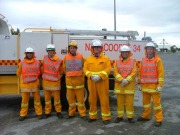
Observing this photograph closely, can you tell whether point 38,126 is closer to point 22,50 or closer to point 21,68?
point 21,68

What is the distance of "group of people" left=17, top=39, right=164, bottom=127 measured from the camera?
253 inches

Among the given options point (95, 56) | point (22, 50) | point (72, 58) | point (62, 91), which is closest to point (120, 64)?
point (95, 56)

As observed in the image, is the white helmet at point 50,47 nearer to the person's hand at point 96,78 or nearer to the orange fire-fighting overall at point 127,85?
the person's hand at point 96,78

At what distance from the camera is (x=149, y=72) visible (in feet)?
21.2

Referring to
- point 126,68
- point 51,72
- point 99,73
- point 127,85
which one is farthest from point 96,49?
point 51,72

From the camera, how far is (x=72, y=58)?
6824 millimetres

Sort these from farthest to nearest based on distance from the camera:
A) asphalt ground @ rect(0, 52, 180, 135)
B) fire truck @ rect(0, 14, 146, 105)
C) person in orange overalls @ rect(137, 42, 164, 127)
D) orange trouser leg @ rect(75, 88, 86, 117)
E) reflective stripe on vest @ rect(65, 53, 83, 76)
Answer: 1. fire truck @ rect(0, 14, 146, 105)
2. orange trouser leg @ rect(75, 88, 86, 117)
3. reflective stripe on vest @ rect(65, 53, 83, 76)
4. person in orange overalls @ rect(137, 42, 164, 127)
5. asphalt ground @ rect(0, 52, 180, 135)

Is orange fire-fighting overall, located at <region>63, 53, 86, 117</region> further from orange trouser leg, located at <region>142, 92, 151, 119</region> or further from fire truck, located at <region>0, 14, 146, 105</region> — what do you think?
orange trouser leg, located at <region>142, 92, 151, 119</region>

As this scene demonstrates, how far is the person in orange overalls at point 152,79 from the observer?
20.8 ft

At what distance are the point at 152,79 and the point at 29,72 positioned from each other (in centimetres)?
282

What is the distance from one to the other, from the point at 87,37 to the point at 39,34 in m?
1.29

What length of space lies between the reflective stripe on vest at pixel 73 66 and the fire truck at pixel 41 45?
2.05ft

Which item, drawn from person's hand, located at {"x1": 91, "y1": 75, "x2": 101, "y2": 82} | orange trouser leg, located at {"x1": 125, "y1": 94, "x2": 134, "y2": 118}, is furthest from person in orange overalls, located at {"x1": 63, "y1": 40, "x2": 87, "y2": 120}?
orange trouser leg, located at {"x1": 125, "y1": 94, "x2": 134, "y2": 118}

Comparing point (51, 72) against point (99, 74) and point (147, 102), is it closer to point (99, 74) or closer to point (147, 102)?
point (99, 74)
